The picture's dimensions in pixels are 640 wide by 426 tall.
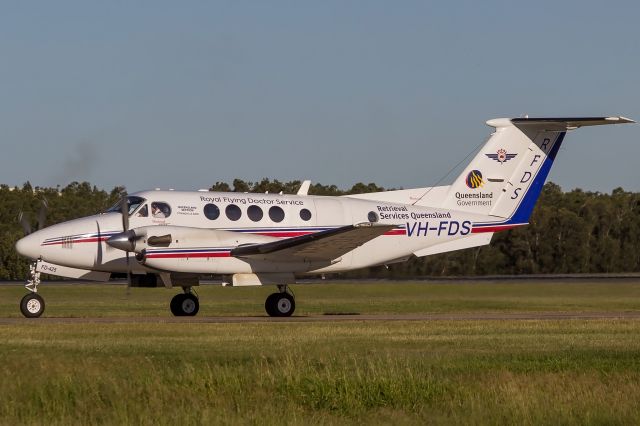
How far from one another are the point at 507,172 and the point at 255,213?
820 centimetres

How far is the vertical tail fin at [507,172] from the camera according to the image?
3525cm

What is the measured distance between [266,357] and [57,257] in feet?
42.4

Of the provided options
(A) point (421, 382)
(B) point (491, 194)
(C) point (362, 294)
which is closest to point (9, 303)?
(C) point (362, 294)

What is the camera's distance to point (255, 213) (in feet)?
107

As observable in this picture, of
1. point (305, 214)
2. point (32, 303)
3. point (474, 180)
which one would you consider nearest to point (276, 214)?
point (305, 214)

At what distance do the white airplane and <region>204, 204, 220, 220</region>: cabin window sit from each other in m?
0.03

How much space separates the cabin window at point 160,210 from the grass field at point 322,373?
14.8 ft

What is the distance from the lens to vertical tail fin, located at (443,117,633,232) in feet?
116

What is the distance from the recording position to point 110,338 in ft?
77.6

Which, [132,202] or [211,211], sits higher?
[132,202]

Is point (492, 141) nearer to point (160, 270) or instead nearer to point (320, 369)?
point (160, 270)

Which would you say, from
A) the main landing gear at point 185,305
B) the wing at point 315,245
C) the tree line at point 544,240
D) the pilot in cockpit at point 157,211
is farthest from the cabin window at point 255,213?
the tree line at point 544,240

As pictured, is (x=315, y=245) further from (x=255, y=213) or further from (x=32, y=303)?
(x=32, y=303)

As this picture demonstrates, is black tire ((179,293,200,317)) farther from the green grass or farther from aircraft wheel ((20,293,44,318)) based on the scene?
the green grass
